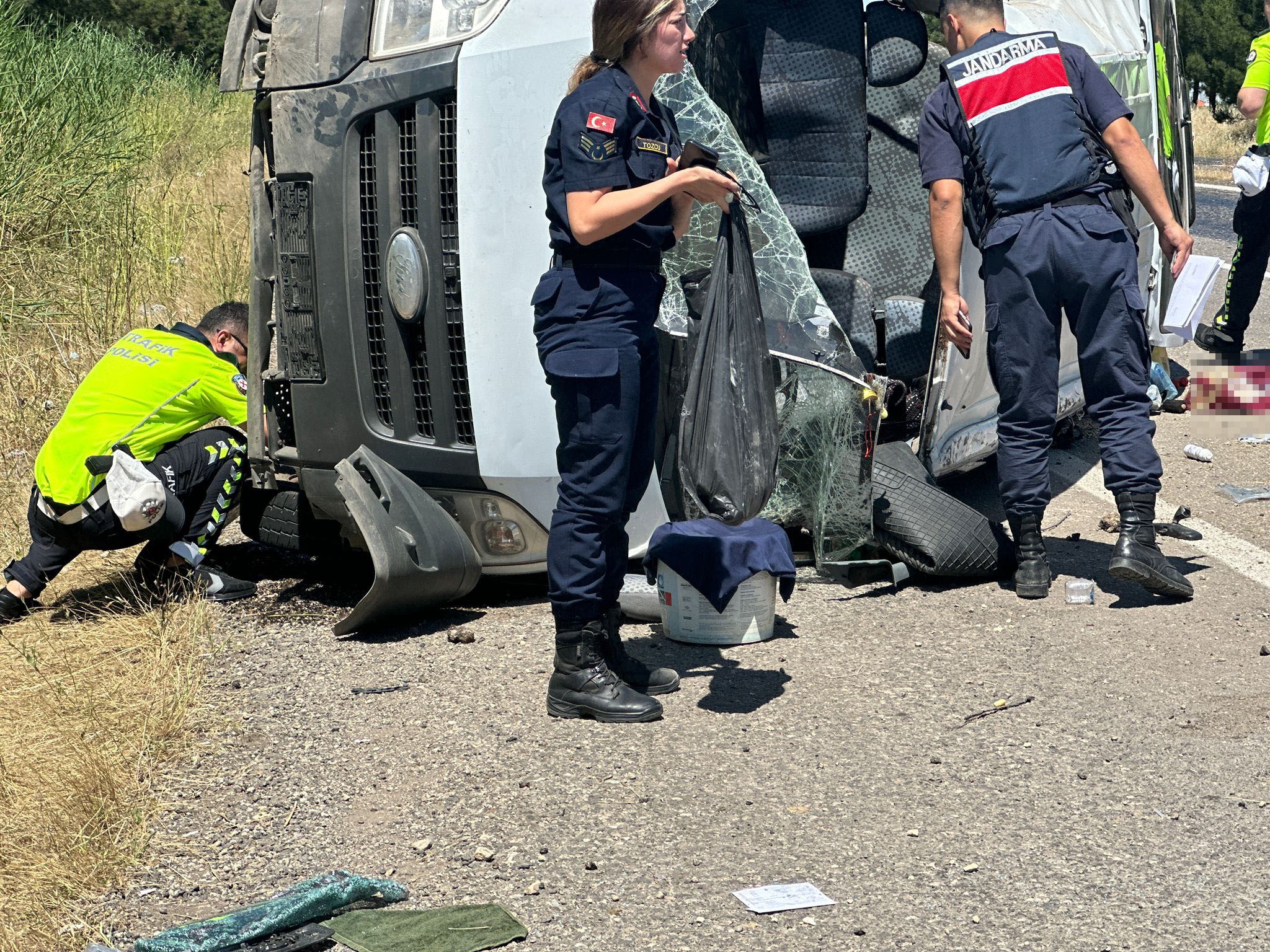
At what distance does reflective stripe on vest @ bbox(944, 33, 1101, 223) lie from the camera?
4.92m

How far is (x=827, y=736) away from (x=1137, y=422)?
184cm

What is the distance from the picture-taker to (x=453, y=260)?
15.7 feet

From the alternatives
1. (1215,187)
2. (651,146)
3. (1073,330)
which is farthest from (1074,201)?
(1215,187)

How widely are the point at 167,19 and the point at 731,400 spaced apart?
23.0 meters

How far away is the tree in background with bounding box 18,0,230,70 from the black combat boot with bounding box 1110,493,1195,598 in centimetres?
1880

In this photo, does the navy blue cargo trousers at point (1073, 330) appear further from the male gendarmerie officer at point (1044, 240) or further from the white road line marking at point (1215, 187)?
the white road line marking at point (1215, 187)

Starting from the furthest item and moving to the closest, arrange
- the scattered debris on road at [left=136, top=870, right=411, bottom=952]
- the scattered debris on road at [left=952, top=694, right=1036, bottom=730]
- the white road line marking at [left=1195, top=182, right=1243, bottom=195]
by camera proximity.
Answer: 1. the white road line marking at [left=1195, top=182, right=1243, bottom=195]
2. the scattered debris on road at [left=952, top=694, right=1036, bottom=730]
3. the scattered debris on road at [left=136, top=870, right=411, bottom=952]

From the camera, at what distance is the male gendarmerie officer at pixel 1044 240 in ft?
16.1

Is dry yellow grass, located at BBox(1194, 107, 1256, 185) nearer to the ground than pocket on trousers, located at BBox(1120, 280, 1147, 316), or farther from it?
farther from it

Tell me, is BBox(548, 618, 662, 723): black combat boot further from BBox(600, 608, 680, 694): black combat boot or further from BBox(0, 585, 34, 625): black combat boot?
BBox(0, 585, 34, 625): black combat boot

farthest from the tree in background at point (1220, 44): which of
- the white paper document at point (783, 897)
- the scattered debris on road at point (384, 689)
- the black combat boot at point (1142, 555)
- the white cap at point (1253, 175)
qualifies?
the white paper document at point (783, 897)

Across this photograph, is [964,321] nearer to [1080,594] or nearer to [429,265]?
[1080,594]

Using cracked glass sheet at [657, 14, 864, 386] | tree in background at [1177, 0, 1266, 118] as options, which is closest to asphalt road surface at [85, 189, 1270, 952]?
cracked glass sheet at [657, 14, 864, 386]

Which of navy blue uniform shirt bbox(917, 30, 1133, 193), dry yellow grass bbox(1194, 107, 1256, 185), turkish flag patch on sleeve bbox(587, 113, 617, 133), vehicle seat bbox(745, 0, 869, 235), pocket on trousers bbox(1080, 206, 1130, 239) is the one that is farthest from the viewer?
dry yellow grass bbox(1194, 107, 1256, 185)
